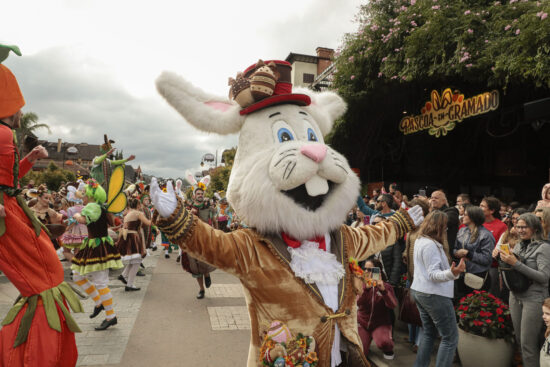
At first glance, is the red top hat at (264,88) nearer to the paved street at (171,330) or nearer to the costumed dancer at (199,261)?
the costumed dancer at (199,261)

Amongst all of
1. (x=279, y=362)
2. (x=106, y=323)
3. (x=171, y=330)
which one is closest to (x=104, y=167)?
(x=106, y=323)

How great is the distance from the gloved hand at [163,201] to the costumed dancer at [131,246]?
17.1 ft

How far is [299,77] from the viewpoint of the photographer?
29.6 m

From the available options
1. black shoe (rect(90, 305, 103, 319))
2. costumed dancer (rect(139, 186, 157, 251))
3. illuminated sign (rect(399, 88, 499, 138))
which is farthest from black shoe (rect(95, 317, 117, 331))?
illuminated sign (rect(399, 88, 499, 138))

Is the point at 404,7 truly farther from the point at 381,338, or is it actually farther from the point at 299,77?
the point at 299,77

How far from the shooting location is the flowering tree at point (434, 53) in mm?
5719

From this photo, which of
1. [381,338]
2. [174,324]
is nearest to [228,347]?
[174,324]

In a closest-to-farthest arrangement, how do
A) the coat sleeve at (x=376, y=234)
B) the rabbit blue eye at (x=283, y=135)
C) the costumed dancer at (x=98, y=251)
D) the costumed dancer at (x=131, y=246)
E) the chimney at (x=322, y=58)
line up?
1. the rabbit blue eye at (x=283, y=135)
2. the coat sleeve at (x=376, y=234)
3. the costumed dancer at (x=98, y=251)
4. the costumed dancer at (x=131, y=246)
5. the chimney at (x=322, y=58)

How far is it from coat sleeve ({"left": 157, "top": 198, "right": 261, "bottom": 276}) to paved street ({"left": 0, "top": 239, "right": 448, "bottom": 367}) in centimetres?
240

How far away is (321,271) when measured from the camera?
2.10 metres

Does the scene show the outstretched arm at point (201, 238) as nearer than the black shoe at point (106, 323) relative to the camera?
Yes

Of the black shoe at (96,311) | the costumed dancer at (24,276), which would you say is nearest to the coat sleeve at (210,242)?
the costumed dancer at (24,276)

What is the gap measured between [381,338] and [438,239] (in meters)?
1.28

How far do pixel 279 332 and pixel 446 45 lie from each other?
7.07 m
